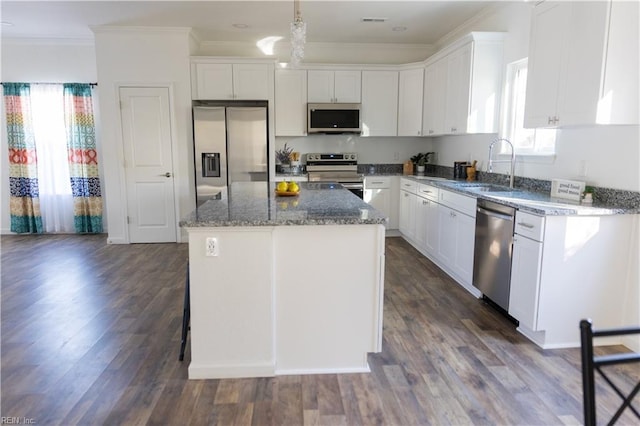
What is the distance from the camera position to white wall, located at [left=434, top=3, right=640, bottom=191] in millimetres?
2621

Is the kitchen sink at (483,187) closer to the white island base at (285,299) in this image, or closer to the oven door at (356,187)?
the oven door at (356,187)

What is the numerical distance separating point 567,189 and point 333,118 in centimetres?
330

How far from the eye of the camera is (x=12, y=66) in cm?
565

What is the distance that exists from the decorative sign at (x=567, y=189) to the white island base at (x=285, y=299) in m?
1.63

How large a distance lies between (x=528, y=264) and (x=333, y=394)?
1.56m

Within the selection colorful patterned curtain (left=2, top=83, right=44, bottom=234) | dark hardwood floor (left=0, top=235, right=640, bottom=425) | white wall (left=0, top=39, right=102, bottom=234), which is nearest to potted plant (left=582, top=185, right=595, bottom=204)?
dark hardwood floor (left=0, top=235, right=640, bottom=425)

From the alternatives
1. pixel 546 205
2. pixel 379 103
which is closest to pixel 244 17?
pixel 379 103

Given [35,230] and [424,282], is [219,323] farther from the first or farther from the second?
[35,230]

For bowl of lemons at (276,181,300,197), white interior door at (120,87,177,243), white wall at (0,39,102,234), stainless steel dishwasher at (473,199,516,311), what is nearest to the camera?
stainless steel dishwasher at (473,199,516,311)

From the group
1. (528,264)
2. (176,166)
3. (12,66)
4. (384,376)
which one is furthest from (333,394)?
(12,66)

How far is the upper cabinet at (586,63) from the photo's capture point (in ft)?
7.75

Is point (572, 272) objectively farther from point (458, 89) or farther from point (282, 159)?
point (282, 159)

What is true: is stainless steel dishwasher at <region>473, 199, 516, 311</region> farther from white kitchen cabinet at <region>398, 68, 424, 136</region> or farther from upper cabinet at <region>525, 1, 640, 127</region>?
white kitchen cabinet at <region>398, 68, 424, 136</region>

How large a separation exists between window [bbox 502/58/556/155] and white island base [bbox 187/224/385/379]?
7.64 ft
